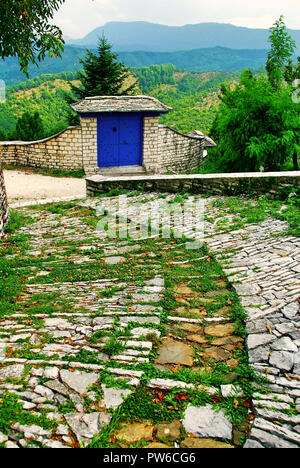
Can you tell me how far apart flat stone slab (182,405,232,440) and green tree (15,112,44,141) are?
2003 cm

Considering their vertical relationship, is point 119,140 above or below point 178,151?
above

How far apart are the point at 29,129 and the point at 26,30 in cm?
1562

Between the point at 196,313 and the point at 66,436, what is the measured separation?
2291 mm

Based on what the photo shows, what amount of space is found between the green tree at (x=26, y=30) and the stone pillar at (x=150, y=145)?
9866 millimetres

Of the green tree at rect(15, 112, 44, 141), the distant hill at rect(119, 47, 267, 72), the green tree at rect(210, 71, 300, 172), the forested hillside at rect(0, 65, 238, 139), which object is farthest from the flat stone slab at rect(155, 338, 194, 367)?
the distant hill at rect(119, 47, 267, 72)

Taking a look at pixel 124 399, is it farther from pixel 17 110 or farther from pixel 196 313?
pixel 17 110

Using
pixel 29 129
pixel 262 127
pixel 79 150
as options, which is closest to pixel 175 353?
pixel 262 127

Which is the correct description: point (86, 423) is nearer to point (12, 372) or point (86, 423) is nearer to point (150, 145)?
point (12, 372)

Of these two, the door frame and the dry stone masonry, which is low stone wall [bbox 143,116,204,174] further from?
the door frame

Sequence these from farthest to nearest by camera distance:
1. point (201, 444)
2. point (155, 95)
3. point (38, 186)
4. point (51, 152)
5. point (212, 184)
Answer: point (155, 95), point (51, 152), point (38, 186), point (212, 184), point (201, 444)

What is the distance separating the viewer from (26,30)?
20.5ft

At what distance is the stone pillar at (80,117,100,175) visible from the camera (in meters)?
15.3

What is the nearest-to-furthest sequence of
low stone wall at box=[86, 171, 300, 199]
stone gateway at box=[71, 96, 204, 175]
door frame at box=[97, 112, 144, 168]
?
1. low stone wall at box=[86, 171, 300, 199]
2. stone gateway at box=[71, 96, 204, 175]
3. door frame at box=[97, 112, 144, 168]
